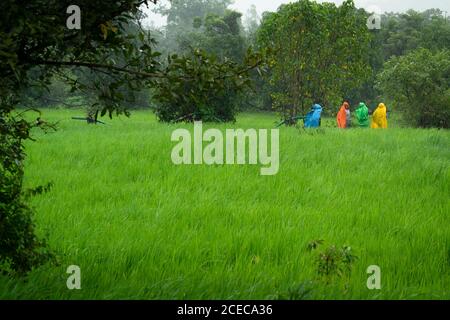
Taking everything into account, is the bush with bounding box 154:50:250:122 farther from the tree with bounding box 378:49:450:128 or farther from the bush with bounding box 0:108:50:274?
the tree with bounding box 378:49:450:128

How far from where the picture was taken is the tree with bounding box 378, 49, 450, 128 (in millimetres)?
19656

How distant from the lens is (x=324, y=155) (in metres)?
9.30

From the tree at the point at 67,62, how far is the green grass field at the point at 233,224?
0.77 meters

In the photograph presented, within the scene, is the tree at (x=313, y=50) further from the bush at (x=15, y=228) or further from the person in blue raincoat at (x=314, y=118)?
the bush at (x=15, y=228)

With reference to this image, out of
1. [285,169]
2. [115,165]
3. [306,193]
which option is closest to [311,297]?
[306,193]

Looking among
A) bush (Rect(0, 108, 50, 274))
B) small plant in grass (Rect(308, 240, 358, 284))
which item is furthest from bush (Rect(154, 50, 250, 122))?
small plant in grass (Rect(308, 240, 358, 284))

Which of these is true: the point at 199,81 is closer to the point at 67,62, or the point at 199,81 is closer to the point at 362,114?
the point at 67,62

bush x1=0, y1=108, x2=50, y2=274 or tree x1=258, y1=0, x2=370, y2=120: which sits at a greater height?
tree x1=258, y1=0, x2=370, y2=120

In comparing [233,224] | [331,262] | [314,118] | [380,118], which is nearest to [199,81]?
[331,262]

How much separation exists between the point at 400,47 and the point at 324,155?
3386 centimetres

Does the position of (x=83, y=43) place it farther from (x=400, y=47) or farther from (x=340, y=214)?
(x=400, y=47)

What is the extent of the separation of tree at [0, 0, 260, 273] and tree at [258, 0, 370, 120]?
661 inches

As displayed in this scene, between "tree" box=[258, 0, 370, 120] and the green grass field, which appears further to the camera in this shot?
"tree" box=[258, 0, 370, 120]

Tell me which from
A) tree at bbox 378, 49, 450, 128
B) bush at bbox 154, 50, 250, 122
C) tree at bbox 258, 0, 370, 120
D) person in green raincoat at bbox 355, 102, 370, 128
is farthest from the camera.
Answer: tree at bbox 378, 49, 450, 128
